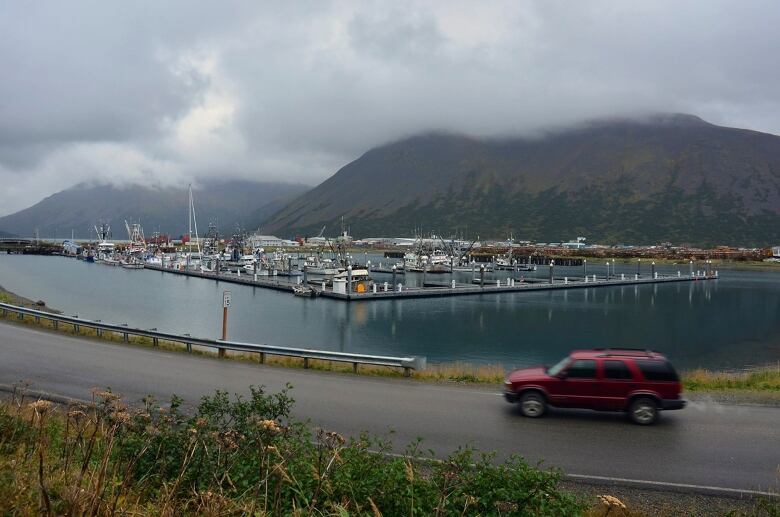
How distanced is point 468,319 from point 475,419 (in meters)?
43.5

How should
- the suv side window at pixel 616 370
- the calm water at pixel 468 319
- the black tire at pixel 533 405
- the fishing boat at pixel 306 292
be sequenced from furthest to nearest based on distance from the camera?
the fishing boat at pixel 306 292 < the calm water at pixel 468 319 < the black tire at pixel 533 405 < the suv side window at pixel 616 370

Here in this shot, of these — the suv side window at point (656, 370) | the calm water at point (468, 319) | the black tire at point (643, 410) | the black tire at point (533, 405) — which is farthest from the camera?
the calm water at point (468, 319)

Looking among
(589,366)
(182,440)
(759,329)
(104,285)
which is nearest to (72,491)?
(182,440)

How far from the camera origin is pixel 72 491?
12.1ft

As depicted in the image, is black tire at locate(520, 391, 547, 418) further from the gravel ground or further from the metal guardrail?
the metal guardrail

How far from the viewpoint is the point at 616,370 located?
12.5 meters

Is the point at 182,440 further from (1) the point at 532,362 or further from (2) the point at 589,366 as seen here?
(1) the point at 532,362

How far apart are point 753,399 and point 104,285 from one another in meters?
83.8

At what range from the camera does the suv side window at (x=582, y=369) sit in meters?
12.5

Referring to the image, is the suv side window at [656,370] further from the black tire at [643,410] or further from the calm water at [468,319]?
the calm water at [468,319]

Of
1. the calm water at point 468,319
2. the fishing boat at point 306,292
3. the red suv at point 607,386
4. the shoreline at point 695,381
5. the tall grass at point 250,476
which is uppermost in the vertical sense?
the tall grass at point 250,476

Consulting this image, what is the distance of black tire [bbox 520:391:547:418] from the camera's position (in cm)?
1248

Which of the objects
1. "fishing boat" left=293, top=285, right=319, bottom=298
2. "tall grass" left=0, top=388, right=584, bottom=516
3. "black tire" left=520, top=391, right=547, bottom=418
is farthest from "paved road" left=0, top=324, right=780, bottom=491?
"fishing boat" left=293, top=285, right=319, bottom=298

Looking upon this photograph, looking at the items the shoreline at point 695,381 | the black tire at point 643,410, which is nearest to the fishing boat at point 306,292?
the shoreline at point 695,381
